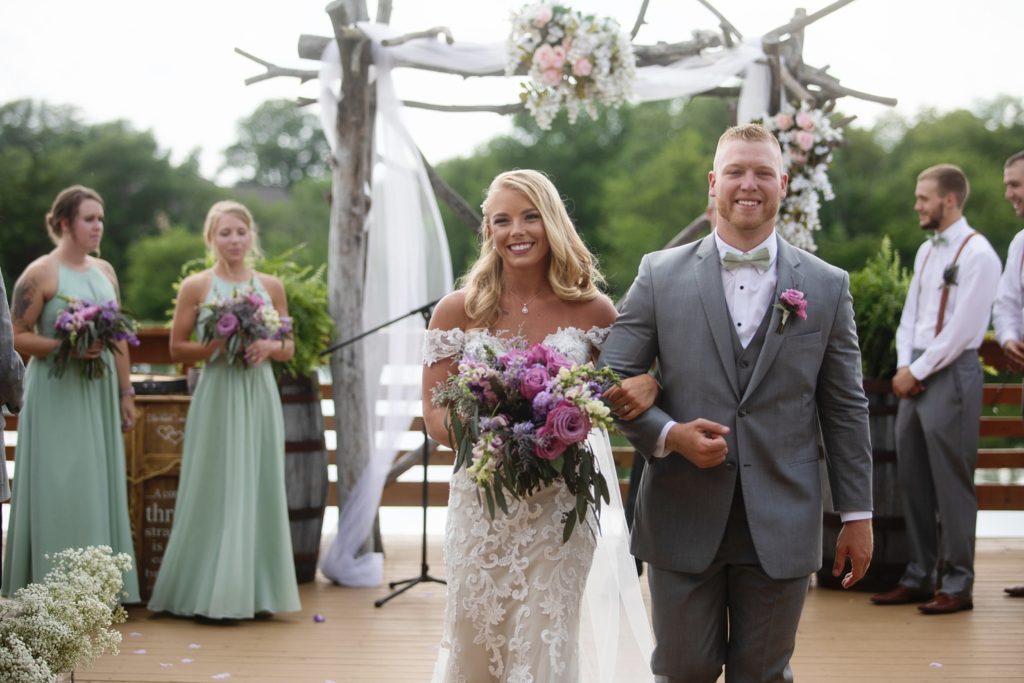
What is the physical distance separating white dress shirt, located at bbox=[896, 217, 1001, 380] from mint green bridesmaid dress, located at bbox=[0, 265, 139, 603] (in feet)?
12.7

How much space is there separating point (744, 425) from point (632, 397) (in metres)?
0.30

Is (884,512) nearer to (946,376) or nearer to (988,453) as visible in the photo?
(946,376)

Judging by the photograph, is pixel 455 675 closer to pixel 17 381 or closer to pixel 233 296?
pixel 17 381

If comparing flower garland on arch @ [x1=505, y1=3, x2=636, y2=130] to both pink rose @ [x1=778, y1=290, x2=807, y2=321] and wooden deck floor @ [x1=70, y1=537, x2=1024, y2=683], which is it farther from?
pink rose @ [x1=778, y1=290, x2=807, y2=321]

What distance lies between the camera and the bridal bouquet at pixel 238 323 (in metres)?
5.20

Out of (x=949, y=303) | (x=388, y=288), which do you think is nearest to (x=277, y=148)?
(x=388, y=288)

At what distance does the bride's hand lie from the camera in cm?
271

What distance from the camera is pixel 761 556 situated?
107 inches

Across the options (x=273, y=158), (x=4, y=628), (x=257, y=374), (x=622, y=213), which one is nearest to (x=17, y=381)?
(x=4, y=628)

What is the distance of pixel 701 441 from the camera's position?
2.62m

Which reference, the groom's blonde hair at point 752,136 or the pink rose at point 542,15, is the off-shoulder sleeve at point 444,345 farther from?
the pink rose at point 542,15

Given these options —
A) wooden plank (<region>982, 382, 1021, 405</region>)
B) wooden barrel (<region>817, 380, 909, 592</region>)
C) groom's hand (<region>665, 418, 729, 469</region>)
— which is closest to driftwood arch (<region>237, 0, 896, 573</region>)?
wooden barrel (<region>817, 380, 909, 592</region>)

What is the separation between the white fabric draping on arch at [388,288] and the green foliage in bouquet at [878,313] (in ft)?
7.33

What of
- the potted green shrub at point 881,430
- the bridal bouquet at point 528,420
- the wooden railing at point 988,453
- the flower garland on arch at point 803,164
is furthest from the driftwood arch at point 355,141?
the bridal bouquet at point 528,420
